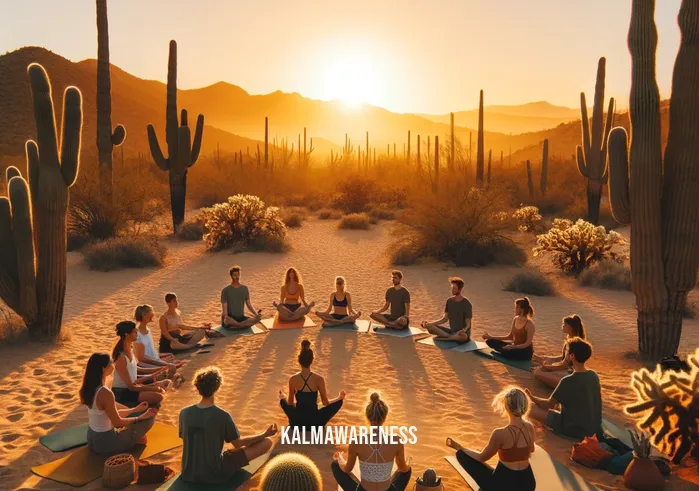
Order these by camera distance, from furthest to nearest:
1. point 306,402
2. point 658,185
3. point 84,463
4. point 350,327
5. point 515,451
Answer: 1. point 350,327
2. point 658,185
3. point 306,402
4. point 84,463
5. point 515,451

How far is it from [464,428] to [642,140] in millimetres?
5164

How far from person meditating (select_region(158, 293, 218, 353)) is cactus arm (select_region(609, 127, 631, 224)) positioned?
6.95 metres

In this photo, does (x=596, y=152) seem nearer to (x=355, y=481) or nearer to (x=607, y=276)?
(x=607, y=276)

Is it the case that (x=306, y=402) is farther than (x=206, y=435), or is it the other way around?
(x=306, y=402)

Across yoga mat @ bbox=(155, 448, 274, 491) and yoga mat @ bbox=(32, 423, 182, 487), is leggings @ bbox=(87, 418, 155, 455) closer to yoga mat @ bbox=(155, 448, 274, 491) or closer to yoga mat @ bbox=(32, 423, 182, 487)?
yoga mat @ bbox=(32, 423, 182, 487)

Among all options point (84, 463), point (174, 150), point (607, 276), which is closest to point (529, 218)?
point (607, 276)

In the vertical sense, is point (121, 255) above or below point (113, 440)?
above

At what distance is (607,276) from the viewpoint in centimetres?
1370

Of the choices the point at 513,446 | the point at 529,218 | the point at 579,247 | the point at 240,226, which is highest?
the point at 529,218

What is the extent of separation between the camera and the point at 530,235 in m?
22.3

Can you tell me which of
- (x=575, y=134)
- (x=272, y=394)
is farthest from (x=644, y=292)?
(x=575, y=134)

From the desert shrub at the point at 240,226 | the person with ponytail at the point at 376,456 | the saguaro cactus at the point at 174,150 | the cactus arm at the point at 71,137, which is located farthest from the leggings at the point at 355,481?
the saguaro cactus at the point at 174,150

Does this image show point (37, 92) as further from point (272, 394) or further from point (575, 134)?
point (575, 134)

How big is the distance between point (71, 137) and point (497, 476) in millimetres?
8706
